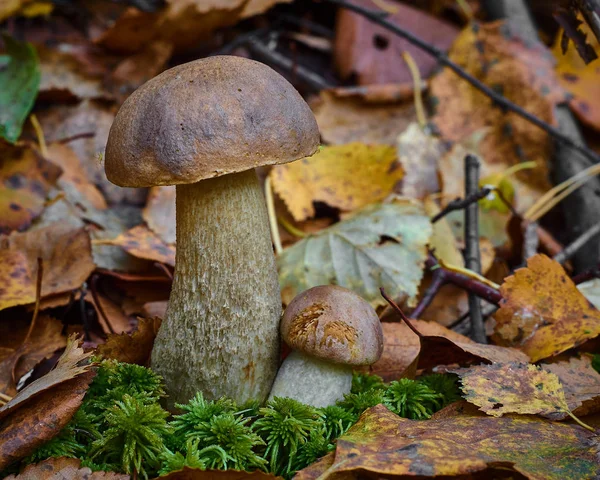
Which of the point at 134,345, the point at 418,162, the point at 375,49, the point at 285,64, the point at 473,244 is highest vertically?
the point at 375,49

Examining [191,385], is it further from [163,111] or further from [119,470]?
[163,111]

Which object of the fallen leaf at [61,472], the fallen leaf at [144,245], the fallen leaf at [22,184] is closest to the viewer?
the fallen leaf at [61,472]

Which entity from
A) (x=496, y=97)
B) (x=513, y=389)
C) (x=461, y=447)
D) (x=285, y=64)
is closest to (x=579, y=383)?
(x=513, y=389)

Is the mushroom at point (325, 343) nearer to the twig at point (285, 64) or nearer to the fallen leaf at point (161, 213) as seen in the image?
the fallen leaf at point (161, 213)

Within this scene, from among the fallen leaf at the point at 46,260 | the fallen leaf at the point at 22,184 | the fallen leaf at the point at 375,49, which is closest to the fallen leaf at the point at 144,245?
the fallen leaf at the point at 46,260

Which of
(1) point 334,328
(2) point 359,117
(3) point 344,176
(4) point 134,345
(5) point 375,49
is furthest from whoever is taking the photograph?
(5) point 375,49

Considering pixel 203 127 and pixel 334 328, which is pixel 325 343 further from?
pixel 203 127
